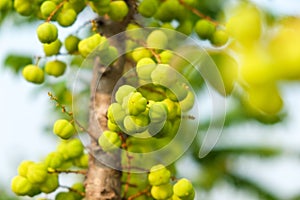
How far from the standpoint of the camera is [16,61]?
12.6 ft

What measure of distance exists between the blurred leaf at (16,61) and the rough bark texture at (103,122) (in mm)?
2008

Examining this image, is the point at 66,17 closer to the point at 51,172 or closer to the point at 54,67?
the point at 54,67

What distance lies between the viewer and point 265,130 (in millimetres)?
5137

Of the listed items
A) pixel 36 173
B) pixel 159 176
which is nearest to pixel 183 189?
pixel 159 176

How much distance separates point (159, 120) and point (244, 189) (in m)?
4.29

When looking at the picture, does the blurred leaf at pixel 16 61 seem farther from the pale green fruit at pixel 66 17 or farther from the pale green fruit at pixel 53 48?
the pale green fruit at pixel 66 17

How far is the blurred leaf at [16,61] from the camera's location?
3834 millimetres

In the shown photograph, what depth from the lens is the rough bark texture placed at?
177 centimetres

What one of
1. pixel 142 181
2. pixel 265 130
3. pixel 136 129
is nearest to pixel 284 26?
pixel 136 129

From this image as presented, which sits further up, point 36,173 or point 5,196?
point 36,173

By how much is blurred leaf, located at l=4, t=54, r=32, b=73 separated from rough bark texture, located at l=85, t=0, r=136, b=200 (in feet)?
6.59

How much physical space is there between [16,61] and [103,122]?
2216mm

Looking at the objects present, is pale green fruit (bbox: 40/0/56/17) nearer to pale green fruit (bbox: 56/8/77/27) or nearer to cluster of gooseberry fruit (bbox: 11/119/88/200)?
pale green fruit (bbox: 56/8/77/27)

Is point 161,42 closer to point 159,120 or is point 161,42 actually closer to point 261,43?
point 159,120
